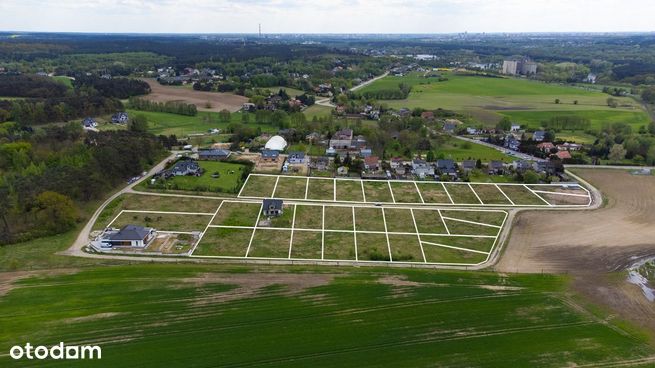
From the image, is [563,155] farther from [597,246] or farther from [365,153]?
[597,246]

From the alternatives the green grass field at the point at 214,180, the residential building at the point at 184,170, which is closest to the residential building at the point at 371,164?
the green grass field at the point at 214,180

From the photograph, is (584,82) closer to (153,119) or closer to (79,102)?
(153,119)

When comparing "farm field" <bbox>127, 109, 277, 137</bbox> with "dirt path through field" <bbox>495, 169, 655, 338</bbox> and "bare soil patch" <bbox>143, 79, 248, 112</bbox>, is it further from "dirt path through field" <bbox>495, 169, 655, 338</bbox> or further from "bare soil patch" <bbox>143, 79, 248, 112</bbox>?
"dirt path through field" <bbox>495, 169, 655, 338</bbox>

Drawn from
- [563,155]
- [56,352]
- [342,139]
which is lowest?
[56,352]

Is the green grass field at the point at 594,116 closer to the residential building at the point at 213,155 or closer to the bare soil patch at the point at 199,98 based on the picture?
the residential building at the point at 213,155

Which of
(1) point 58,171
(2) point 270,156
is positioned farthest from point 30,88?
(2) point 270,156
